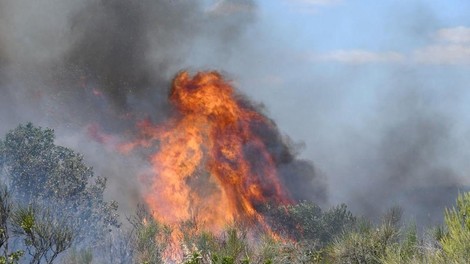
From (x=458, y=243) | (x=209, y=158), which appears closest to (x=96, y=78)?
(x=209, y=158)

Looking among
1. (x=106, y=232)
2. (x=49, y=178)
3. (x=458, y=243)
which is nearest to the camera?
(x=458, y=243)

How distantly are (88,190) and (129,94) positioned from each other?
31878 millimetres

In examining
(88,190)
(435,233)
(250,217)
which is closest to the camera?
(435,233)

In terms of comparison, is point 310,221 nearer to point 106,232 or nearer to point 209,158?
point 209,158

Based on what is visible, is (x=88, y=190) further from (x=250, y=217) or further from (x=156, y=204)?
(x=250, y=217)

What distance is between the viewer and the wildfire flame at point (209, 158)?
241 feet

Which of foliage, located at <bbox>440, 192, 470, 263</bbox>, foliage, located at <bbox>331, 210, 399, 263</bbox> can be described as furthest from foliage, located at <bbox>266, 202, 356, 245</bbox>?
foliage, located at <bbox>440, 192, 470, 263</bbox>

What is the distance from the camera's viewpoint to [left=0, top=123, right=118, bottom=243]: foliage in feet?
162

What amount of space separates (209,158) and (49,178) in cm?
2978

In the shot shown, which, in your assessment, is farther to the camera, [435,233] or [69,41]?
[69,41]

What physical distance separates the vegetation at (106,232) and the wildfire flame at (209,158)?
758 cm

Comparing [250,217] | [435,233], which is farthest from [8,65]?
[435,233]

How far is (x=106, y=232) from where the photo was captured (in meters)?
50.9

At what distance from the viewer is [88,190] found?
173 feet
